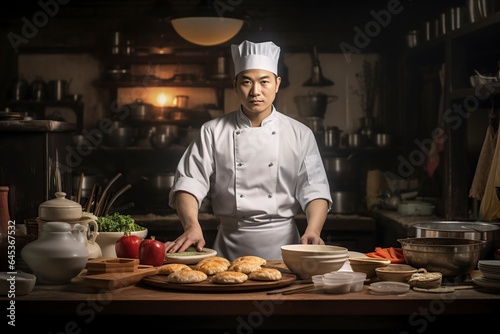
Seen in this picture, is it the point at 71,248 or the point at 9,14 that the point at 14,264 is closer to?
the point at 71,248

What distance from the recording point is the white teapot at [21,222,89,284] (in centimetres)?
284

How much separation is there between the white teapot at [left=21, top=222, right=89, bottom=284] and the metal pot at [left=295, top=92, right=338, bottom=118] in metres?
4.67

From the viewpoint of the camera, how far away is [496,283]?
2.71 metres

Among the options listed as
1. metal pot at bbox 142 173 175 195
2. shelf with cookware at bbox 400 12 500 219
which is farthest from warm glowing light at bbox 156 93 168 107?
shelf with cookware at bbox 400 12 500 219

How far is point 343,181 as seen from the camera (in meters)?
7.36

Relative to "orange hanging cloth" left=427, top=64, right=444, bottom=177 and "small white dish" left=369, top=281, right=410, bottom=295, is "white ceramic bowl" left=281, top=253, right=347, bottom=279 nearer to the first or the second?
"small white dish" left=369, top=281, right=410, bottom=295

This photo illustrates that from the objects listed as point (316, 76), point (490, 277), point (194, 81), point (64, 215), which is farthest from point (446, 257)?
point (194, 81)

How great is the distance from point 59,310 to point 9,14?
5.53m

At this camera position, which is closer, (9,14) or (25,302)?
(25,302)

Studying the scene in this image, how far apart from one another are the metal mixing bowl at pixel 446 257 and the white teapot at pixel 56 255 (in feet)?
4.36

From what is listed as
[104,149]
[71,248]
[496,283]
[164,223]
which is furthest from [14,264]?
[104,149]

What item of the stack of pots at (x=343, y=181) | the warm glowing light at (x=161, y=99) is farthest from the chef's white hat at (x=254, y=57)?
the warm glowing light at (x=161, y=99)

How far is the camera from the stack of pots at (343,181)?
6824 millimetres

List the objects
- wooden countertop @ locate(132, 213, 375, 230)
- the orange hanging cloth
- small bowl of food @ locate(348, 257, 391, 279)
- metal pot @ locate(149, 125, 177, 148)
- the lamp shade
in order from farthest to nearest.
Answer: metal pot @ locate(149, 125, 177, 148) → wooden countertop @ locate(132, 213, 375, 230) → the orange hanging cloth → the lamp shade → small bowl of food @ locate(348, 257, 391, 279)
